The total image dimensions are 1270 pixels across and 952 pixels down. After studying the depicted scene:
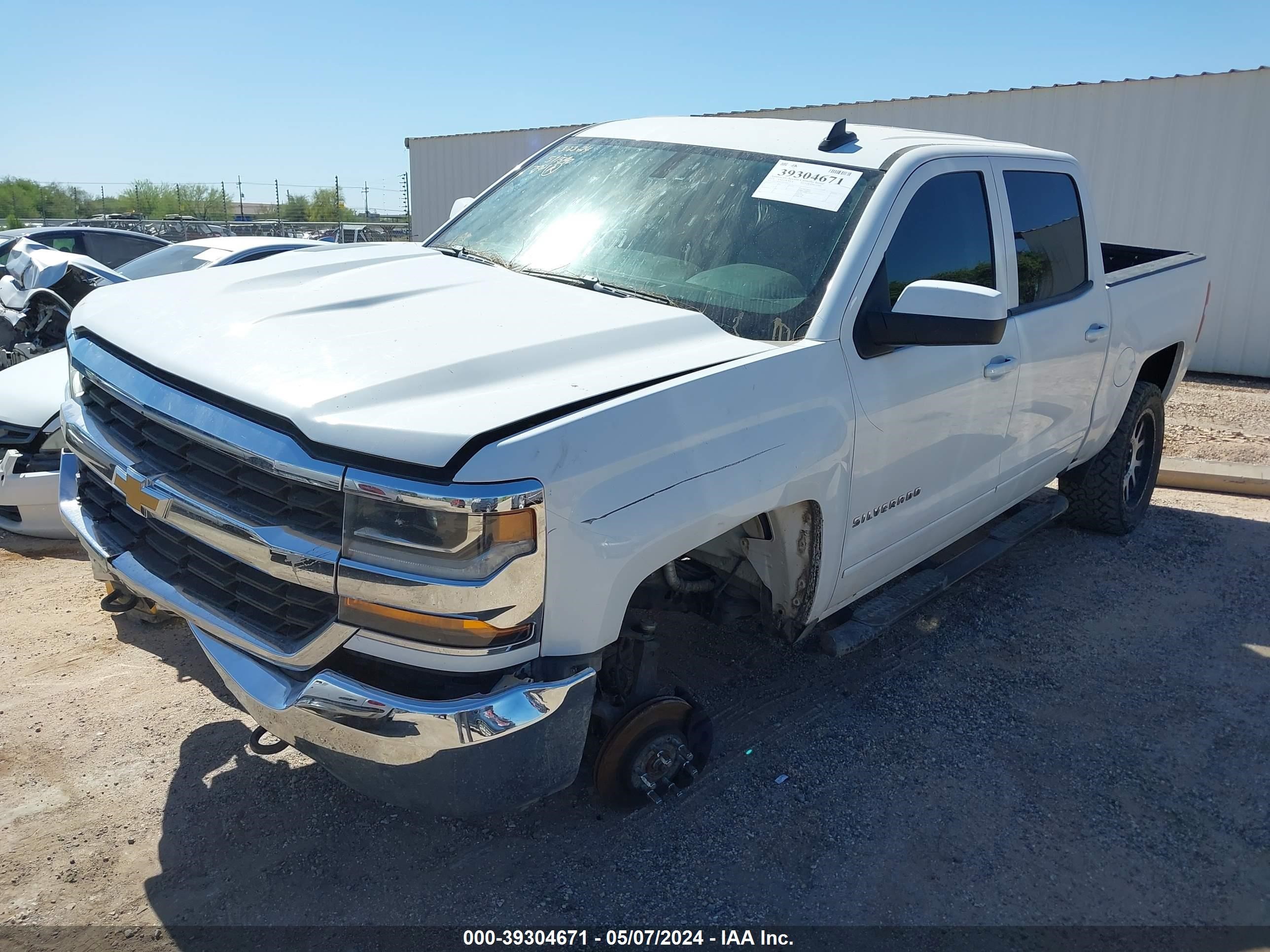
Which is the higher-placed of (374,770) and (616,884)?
(374,770)

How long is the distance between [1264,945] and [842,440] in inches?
68.8

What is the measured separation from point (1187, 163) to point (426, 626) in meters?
11.2

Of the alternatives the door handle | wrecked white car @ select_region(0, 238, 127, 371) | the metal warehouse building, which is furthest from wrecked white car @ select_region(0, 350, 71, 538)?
the metal warehouse building

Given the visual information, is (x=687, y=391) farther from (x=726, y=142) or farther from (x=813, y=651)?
(x=813, y=651)

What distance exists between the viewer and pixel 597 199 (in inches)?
145

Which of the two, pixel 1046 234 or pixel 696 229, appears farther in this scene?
pixel 1046 234

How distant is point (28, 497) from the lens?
4961 mm

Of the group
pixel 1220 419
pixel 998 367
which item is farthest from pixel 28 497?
pixel 1220 419

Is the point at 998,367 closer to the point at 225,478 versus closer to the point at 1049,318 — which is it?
the point at 1049,318

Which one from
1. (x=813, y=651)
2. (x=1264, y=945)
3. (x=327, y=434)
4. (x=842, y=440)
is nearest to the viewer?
(x=327, y=434)

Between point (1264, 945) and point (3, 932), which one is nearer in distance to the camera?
point (3, 932)

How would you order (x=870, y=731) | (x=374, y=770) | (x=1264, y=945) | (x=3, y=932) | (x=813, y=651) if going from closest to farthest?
(x=374, y=770) → (x=3, y=932) → (x=1264, y=945) → (x=870, y=731) → (x=813, y=651)

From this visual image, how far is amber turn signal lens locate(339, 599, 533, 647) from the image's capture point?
86.0 inches

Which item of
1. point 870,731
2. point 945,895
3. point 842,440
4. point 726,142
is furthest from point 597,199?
A: point 945,895
